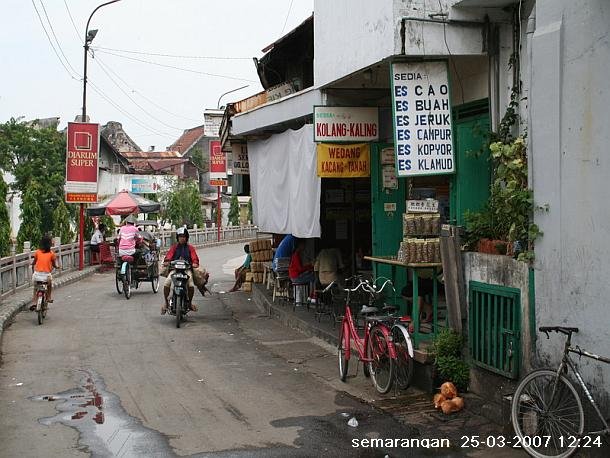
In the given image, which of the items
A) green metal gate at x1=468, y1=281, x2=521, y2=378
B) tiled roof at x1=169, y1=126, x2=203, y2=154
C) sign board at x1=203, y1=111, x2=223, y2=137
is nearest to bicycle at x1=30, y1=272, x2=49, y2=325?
green metal gate at x1=468, y1=281, x2=521, y2=378

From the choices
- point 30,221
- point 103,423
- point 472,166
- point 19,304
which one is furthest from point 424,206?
point 30,221

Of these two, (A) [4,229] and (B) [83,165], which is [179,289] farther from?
(B) [83,165]

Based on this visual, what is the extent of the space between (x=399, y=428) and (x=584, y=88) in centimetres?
354

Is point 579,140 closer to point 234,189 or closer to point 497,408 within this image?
point 497,408

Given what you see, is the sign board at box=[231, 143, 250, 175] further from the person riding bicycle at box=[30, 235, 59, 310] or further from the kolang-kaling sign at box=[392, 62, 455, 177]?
the kolang-kaling sign at box=[392, 62, 455, 177]

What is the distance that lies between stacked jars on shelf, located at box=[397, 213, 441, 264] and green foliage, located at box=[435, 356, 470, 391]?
4.12ft

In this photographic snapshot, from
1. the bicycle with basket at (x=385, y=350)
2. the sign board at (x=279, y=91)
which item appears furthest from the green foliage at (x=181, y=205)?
the bicycle with basket at (x=385, y=350)

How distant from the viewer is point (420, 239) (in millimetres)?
9289

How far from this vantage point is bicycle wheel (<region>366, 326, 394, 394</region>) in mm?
8539

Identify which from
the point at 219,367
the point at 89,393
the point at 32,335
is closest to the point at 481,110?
the point at 219,367

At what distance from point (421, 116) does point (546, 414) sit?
4208mm

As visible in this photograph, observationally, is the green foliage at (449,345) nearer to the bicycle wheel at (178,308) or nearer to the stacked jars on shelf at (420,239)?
the stacked jars on shelf at (420,239)

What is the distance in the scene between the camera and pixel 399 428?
7.45 m

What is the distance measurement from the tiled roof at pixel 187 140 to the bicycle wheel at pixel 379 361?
66.7m
